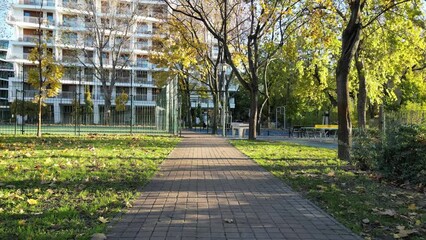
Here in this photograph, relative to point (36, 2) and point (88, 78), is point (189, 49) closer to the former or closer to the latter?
point (88, 78)

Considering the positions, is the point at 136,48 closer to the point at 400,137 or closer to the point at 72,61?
the point at 72,61

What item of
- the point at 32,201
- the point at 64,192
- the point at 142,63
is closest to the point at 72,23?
the point at 142,63

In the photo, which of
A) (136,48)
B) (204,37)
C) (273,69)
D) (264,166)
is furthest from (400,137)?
(136,48)

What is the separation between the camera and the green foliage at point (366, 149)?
10.2m

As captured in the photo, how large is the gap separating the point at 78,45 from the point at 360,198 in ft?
172

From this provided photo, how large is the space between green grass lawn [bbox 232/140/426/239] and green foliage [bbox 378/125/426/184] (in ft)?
1.35

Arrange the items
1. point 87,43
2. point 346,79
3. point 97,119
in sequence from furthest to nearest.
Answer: point 87,43
point 97,119
point 346,79

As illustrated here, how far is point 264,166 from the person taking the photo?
11.5 metres

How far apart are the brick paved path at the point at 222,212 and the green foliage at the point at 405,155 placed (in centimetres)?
269

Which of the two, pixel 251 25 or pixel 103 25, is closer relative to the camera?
pixel 251 25

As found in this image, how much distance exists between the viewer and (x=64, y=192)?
709cm

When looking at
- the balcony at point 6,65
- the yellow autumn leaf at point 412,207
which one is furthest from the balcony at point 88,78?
the yellow autumn leaf at point 412,207

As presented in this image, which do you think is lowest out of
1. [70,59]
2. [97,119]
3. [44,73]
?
[97,119]

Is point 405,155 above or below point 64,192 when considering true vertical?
above
